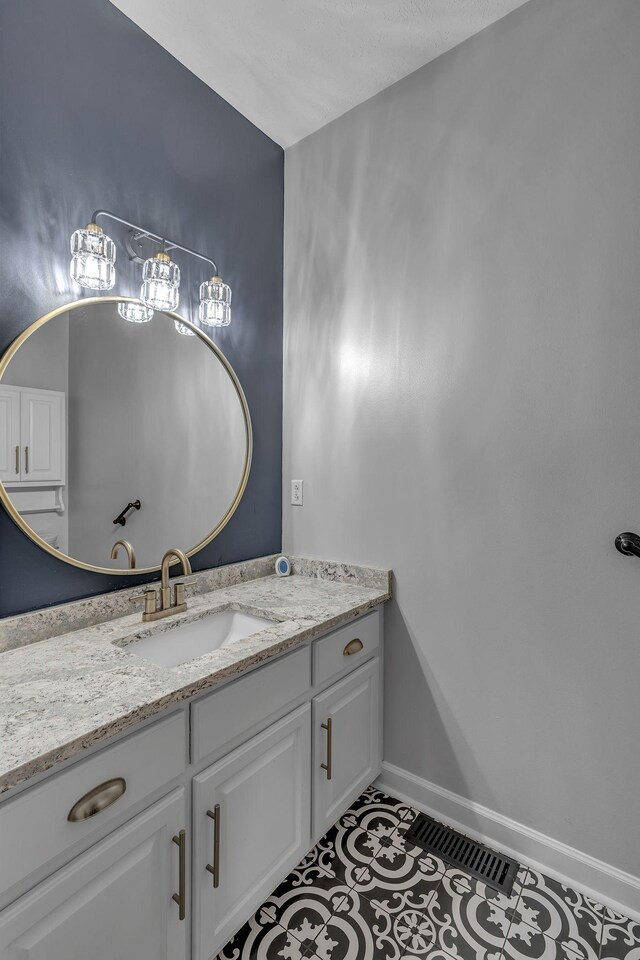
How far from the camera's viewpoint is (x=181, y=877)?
Result: 3.48 feet

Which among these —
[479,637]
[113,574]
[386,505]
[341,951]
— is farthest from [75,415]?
[341,951]

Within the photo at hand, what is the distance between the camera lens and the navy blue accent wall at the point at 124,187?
1.29 metres

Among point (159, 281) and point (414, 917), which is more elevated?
point (159, 281)

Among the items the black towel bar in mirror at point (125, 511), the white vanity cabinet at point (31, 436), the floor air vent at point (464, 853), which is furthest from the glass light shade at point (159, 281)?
the floor air vent at point (464, 853)

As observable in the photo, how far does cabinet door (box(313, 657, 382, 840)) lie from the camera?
1.52 m

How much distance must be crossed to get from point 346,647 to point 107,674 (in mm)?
794

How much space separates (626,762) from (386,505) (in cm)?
107

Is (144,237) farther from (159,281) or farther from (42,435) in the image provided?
(42,435)

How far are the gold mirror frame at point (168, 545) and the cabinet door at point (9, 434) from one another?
0.04 m

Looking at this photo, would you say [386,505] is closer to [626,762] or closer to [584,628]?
[584,628]

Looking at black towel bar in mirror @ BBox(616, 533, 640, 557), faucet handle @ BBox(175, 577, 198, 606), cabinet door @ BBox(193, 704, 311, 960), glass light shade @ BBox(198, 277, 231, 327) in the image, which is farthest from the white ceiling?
cabinet door @ BBox(193, 704, 311, 960)

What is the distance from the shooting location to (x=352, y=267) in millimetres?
1943

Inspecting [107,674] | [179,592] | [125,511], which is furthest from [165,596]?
[107,674]

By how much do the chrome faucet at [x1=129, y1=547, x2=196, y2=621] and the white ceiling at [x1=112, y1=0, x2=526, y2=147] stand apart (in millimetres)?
1765
